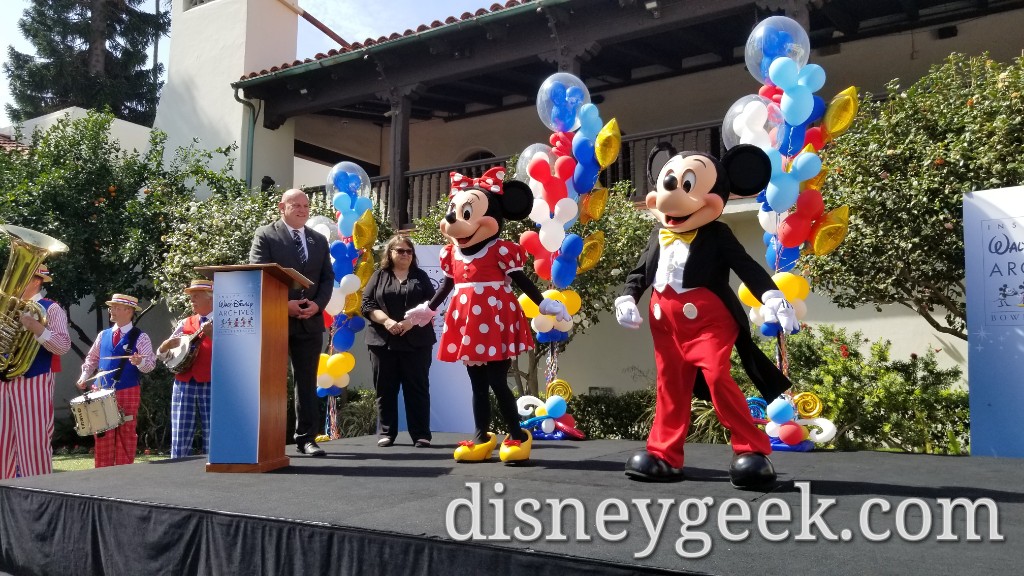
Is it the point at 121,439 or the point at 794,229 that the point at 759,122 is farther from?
the point at 121,439

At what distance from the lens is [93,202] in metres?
11.4

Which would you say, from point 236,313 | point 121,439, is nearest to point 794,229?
point 236,313

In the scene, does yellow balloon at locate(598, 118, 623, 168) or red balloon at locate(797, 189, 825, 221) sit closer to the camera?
red balloon at locate(797, 189, 825, 221)

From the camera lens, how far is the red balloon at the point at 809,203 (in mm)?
4816

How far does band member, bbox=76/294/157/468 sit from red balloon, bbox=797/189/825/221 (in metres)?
4.63

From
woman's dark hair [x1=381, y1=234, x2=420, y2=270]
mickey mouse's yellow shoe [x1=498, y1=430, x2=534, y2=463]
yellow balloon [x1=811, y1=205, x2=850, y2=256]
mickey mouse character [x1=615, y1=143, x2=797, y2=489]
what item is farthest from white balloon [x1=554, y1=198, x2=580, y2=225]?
mickey mouse's yellow shoe [x1=498, y1=430, x2=534, y2=463]

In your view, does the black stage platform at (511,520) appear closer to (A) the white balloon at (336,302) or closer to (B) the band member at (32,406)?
(B) the band member at (32,406)

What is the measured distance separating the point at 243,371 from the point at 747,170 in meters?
2.88

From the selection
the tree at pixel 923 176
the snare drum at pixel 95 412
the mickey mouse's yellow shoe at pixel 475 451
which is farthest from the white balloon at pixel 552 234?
the snare drum at pixel 95 412

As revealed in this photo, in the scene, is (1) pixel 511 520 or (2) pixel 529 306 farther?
(2) pixel 529 306

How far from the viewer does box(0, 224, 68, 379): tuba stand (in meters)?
5.07

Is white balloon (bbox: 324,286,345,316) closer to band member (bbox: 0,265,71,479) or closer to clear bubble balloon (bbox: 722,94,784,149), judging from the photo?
band member (bbox: 0,265,71,479)

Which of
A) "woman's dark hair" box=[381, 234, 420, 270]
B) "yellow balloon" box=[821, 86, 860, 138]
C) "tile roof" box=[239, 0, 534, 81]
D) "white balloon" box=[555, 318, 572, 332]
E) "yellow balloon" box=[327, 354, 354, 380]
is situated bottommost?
"yellow balloon" box=[327, 354, 354, 380]

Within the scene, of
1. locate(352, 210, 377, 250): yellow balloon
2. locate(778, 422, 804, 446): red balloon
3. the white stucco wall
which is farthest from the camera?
the white stucco wall
